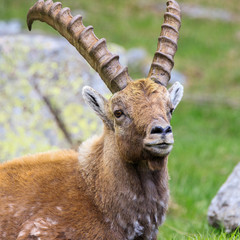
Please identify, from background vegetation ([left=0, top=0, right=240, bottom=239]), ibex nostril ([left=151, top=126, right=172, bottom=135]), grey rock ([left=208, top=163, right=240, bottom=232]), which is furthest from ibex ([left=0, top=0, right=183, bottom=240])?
grey rock ([left=208, top=163, right=240, bottom=232])

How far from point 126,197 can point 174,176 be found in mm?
6610

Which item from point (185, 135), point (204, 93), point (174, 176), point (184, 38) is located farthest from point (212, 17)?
point (174, 176)

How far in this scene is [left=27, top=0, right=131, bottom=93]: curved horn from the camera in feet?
20.4

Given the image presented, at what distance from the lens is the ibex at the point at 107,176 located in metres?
5.90

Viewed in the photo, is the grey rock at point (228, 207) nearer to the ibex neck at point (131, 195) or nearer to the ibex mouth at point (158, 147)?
the ibex neck at point (131, 195)

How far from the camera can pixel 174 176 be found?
1252cm

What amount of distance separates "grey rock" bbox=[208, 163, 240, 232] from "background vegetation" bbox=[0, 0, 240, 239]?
8.0 inches

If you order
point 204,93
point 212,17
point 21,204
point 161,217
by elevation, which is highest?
point 212,17

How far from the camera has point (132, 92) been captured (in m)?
6.00

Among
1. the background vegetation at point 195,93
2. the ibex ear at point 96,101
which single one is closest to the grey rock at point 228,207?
the background vegetation at point 195,93

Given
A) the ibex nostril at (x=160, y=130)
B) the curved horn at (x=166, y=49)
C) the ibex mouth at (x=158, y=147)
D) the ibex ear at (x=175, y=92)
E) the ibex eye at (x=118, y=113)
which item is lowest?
the ibex mouth at (x=158, y=147)

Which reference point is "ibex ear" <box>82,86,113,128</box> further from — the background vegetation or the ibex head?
the background vegetation

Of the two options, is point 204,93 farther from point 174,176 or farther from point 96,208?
point 96,208

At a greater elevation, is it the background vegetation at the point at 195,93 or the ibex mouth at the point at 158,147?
the background vegetation at the point at 195,93
